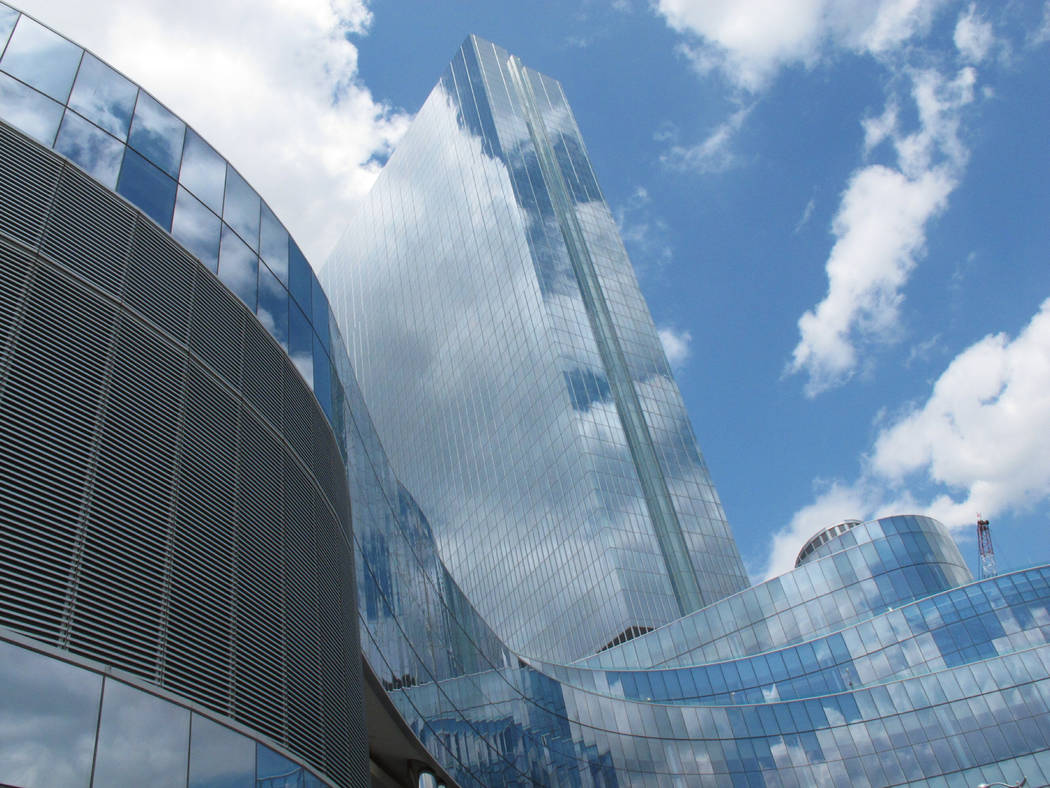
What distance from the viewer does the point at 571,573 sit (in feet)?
318

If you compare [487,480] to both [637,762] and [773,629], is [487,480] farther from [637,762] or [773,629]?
[637,762]

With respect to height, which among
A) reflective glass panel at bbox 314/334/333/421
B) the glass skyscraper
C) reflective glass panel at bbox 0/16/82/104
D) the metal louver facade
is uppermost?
the glass skyscraper

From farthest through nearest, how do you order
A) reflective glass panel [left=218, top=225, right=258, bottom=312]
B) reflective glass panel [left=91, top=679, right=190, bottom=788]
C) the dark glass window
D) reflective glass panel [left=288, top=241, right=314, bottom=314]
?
reflective glass panel [left=288, top=241, right=314, bottom=314] < reflective glass panel [left=218, top=225, right=258, bottom=312] < the dark glass window < reflective glass panel [left=91, top=679, right=190, bottom=788]

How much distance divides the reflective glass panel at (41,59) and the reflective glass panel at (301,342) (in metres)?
7.68

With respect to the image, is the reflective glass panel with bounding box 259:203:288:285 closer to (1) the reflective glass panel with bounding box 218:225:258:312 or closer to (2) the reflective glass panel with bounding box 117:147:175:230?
(1) the reflective glass panel with bounding box 218:225:258:312

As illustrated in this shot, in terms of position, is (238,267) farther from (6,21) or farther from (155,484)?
(155,484)

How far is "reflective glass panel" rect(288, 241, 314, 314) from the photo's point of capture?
24675 millimetres

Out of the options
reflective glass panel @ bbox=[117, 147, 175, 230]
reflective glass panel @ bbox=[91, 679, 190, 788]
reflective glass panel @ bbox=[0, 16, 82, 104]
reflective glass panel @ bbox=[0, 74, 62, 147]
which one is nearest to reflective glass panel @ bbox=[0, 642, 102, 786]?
reflective glass panel @ bbox=[91, 679, 190, 788]

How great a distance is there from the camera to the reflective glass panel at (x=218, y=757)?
1184 cm

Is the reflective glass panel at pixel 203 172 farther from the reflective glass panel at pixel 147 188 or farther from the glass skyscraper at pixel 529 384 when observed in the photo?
the glass skyscraper at pixel 529 384

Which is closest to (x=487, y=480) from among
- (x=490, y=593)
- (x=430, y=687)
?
(x=490, y=593)

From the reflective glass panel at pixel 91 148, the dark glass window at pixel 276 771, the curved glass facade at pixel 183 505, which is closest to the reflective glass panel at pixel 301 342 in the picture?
the curved glass facade at pixel 183 505

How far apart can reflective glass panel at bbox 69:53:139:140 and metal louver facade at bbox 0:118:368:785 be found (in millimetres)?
2436

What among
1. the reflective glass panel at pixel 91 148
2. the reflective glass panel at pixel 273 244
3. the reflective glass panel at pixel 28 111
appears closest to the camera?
the reflective glass panel at pixel 28 111
